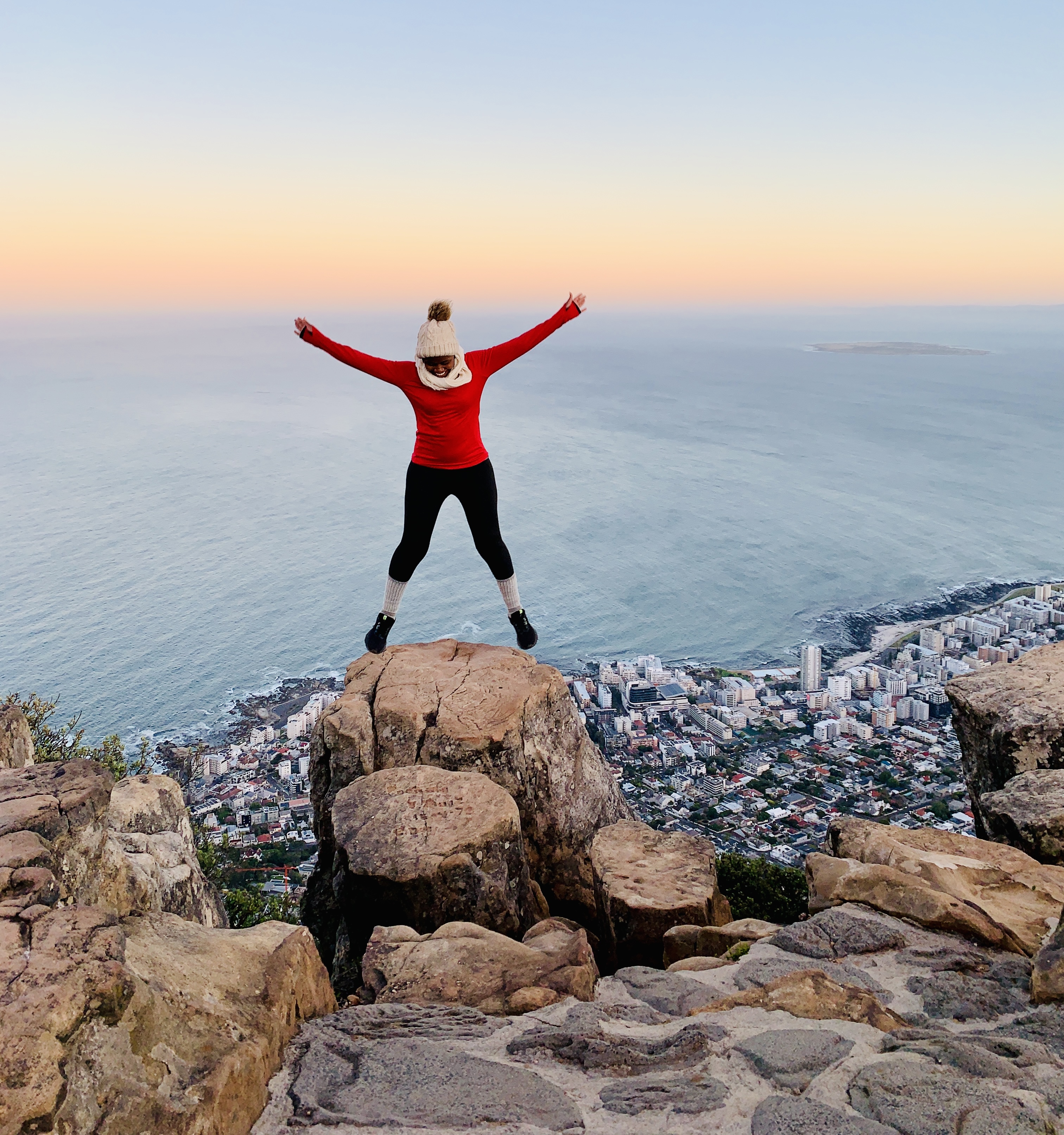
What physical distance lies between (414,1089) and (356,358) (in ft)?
18.6

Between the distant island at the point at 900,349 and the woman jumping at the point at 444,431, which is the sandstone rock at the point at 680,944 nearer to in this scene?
the woman jumping at the point at 444,431

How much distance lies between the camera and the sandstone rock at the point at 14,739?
24.4 feet

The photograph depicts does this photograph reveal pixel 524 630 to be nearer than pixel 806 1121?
No

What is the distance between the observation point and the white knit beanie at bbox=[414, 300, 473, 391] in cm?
746

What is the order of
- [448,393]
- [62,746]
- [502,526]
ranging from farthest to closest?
[502,526]
[62,746]
[448,393]

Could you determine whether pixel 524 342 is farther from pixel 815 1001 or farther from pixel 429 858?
pixel 815 1001

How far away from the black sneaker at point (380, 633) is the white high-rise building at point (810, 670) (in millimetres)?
21792

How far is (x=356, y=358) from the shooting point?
25.1 feet

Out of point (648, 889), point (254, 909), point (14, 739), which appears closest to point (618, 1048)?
point (648, 889)

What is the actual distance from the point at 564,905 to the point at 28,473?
210ft

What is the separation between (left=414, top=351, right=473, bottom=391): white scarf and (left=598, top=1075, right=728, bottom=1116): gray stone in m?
5.40

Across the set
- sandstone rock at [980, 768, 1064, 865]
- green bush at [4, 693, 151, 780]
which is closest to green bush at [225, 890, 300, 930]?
green bush at [4, 693, 151, 780]

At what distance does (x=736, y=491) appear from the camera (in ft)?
203

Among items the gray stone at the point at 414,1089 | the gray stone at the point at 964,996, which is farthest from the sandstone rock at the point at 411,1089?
the gray stone at the point at 964,996
